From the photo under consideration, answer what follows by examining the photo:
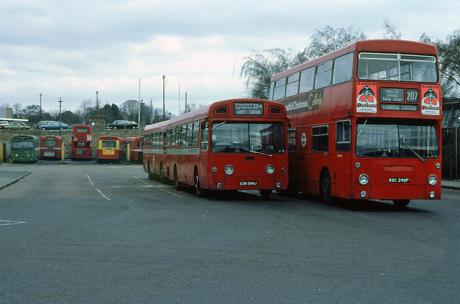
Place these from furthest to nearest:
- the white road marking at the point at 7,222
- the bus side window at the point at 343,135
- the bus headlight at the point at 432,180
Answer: the bus side window at the point at 343,135 → the bus headlight at the point at 432,180 → the white road marking at the point at 7,222

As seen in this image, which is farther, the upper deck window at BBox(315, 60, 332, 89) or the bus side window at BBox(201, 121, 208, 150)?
the bus side window at BBox(201, 121, 208, 150)

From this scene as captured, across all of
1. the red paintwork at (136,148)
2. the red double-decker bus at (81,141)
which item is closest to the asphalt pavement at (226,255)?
the red paintwork at (136,148)

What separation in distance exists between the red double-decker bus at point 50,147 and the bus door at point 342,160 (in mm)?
53183

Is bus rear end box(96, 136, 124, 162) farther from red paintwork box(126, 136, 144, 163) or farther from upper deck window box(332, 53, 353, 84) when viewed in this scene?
upper deck window box(332, 53, 353, 84)

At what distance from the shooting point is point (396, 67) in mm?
17750

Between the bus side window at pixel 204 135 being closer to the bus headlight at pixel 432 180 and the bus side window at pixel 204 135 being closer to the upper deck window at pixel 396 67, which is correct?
the upper deck window at pixel 396 67

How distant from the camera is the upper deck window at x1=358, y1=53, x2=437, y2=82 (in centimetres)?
1762

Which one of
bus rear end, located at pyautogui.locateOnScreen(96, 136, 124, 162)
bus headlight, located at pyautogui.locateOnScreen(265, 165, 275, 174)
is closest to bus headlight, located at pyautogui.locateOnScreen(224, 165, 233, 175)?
bus headlight, located at pyautogui.locateOnScreen(265, 165, 275, 174)

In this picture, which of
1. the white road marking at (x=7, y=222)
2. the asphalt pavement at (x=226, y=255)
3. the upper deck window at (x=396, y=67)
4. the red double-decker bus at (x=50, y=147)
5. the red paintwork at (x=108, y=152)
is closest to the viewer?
the asphalt pavement at (x=226, y=255)

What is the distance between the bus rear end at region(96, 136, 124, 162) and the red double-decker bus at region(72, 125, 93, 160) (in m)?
3.19

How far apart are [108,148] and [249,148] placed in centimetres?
4632

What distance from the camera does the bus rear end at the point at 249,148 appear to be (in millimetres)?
20812

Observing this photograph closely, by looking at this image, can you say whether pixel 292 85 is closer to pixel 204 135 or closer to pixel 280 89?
pixel 280 89

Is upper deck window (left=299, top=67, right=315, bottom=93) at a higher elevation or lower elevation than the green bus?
higher
